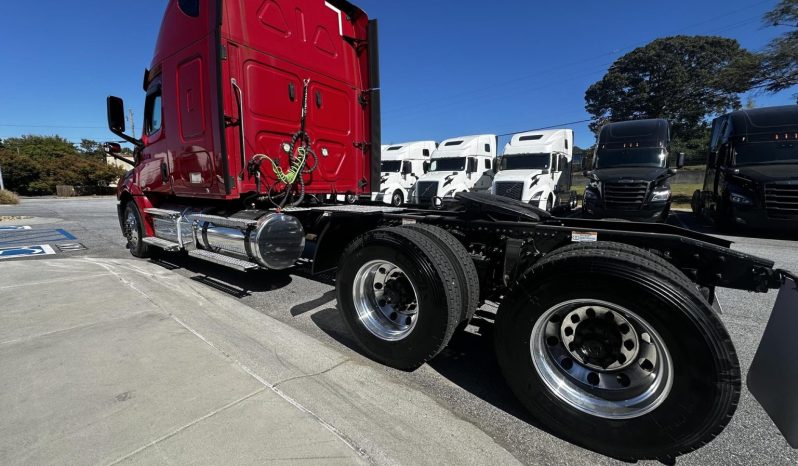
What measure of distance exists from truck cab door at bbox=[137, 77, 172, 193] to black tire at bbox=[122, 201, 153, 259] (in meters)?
0.58

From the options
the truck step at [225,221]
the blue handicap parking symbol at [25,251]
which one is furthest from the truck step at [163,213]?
the blue handicap parking symbol at [25,251]

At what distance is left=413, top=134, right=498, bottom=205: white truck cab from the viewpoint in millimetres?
15516

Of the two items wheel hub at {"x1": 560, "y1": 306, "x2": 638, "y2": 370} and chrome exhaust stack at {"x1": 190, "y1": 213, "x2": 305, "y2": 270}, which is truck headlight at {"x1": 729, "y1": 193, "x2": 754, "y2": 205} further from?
chrome exhaust stack at {"x1": 190, "y1": 213, "x2": 305, "y2": 270}

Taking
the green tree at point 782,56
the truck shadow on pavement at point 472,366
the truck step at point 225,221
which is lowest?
the truck shadow on pavement at point 472,366

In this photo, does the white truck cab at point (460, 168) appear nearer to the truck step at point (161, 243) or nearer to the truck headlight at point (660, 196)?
the truck headlight at point (660, 196)

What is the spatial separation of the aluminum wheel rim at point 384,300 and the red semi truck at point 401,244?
0.04 ft

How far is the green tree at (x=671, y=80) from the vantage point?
122ft

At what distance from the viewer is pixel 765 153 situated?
8.55 meters

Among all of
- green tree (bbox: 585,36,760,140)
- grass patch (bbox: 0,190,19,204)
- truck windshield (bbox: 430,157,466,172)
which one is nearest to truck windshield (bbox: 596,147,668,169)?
truck windshield (bbox: 430,157,466,172)

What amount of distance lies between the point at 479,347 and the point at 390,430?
4.26ft

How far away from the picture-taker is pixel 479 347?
120 inches

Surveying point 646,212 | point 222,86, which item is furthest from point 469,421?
point 646,212

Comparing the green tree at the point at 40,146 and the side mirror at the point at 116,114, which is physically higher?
the green tree at the point at 40,146

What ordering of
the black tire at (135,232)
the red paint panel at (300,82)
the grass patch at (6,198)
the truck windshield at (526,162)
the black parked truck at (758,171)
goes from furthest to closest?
the grass patch at (6,198)
the truck windshield at (526,162)
the black parked truck at (758,171)
the black tire at (135,232)
the red paint panel at (300,82)
